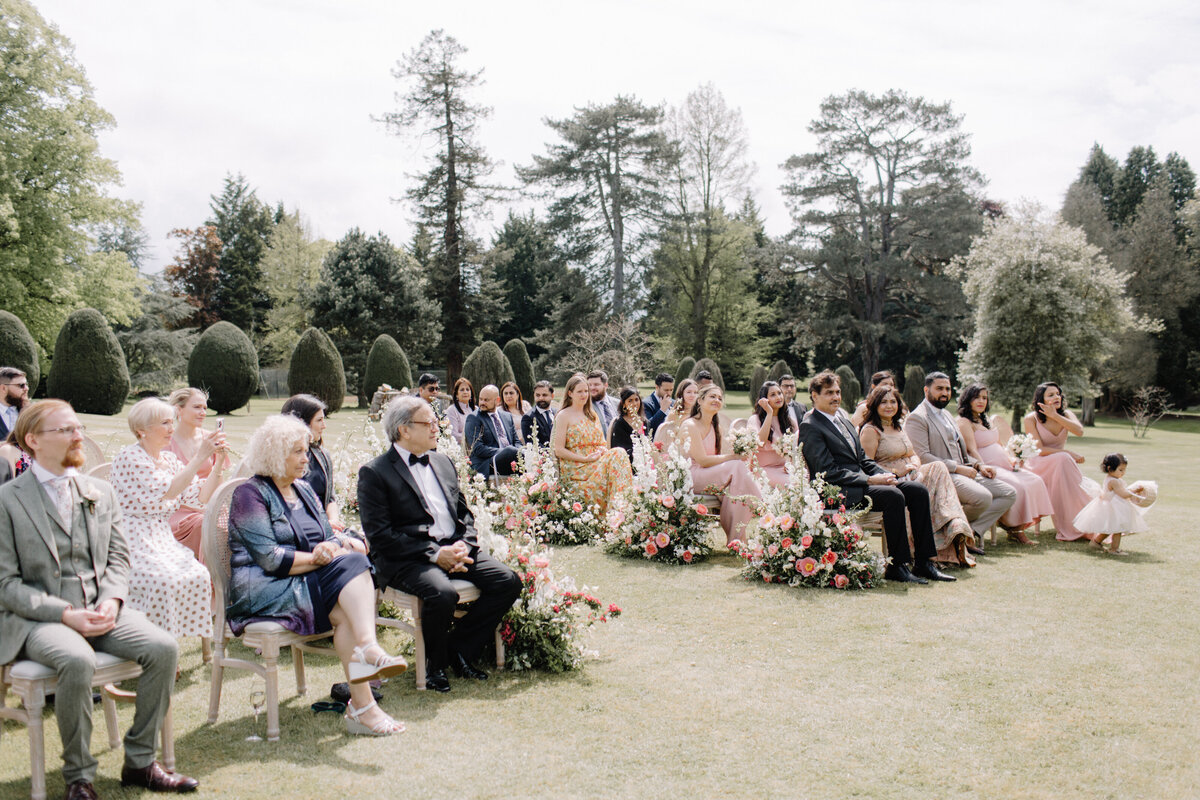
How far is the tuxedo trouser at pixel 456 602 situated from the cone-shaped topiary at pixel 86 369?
20.7m

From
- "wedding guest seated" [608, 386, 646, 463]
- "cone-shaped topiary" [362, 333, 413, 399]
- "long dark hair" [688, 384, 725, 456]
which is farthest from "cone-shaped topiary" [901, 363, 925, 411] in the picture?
"long dark hair" [688, 384, 725, 456]

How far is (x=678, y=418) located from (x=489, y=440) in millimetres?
2324

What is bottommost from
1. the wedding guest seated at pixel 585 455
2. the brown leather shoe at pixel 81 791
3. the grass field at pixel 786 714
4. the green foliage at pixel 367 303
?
the grass field at pixel 786 714

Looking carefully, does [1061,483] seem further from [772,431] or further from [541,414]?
[541,414]

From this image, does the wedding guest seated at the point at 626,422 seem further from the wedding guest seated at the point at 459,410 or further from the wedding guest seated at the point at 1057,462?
the wedding guest seated at the point at 1057,462

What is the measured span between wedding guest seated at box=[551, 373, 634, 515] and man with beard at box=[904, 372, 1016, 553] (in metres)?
3.00

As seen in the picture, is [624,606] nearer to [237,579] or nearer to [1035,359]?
[237,579]

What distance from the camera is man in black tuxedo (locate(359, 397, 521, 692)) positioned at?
472 cm

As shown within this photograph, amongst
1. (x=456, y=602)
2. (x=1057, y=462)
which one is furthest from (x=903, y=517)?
(x=456, y=602)

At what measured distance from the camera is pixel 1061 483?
9391 mm

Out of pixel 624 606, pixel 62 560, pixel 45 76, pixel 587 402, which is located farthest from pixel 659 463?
pixel 45 76

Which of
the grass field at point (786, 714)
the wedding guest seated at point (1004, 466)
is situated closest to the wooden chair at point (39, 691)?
the grass field at point (786, 714)

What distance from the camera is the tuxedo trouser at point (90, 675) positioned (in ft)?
10.8

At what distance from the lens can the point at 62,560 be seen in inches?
141
